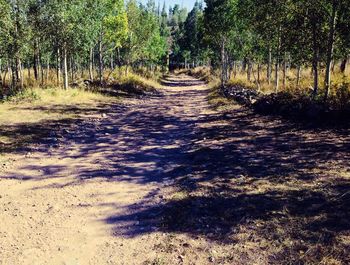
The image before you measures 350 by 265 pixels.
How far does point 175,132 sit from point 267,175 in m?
7.55

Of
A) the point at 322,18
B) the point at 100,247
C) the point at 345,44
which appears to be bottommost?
the point at 100,247

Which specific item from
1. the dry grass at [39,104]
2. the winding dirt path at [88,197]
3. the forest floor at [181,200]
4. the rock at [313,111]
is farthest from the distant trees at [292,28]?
the dry grass at [39,104]

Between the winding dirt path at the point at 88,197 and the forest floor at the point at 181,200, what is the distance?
0.03m

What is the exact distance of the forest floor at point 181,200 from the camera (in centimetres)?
626

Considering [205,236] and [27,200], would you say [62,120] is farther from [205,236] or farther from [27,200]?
[205,236]

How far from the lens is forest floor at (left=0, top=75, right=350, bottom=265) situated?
20.5 ft

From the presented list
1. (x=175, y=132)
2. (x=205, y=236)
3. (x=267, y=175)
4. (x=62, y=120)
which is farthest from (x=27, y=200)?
(x=62, y=120)

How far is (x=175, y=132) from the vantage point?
16.6m

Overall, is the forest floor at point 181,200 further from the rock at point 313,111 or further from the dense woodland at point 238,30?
the dense woodland at point 238,30

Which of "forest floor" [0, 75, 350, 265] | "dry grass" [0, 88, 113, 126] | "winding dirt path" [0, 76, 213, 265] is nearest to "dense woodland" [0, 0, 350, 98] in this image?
"dry grass" [0, 88, 113, 126]

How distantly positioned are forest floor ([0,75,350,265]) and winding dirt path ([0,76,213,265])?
0.03m

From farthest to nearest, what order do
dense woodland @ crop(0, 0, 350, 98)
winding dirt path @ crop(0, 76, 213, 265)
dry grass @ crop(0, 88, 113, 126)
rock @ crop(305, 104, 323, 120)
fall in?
1. dense woodland @ crop(0, 0, 350, 98)
2. dry grass @ crop(0, 88, 113, 126)
3. rock @ crop(305, 104, 323, 120)
4. winding dirt path @ crop(0, 76, 213, 265)

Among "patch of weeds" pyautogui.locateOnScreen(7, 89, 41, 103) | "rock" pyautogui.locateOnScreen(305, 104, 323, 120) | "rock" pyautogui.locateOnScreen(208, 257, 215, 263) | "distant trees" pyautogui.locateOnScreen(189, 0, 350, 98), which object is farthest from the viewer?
"patch of weeds" pyautogui.locateOnScreen(7, 89, 41, 103)

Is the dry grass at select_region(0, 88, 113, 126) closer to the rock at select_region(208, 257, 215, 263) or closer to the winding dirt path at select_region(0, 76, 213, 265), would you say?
the winding dirt path at select_region(0, 76, 213, 265)
